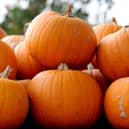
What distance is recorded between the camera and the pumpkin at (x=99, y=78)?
144 cm

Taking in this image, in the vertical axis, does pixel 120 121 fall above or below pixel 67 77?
below

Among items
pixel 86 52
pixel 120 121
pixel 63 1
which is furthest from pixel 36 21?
pixel 63 1

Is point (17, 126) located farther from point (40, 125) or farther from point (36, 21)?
point (36, 21)

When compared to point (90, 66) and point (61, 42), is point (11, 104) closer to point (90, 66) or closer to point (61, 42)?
point (61, 42)

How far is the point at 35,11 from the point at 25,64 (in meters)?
5.77

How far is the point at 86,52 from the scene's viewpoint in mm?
1380

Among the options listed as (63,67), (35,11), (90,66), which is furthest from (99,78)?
(35,11)

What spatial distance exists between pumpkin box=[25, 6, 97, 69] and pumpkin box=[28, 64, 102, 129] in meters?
0.08

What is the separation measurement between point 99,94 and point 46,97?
7.5 inches

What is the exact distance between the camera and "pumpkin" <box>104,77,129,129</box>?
1234 millimetres

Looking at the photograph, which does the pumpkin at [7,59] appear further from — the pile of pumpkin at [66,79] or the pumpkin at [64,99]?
the pumpkin at [64,99]

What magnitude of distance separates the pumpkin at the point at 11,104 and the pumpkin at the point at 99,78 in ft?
1.05

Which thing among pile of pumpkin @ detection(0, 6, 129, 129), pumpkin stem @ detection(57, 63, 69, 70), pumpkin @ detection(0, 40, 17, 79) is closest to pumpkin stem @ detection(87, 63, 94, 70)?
pile of pumpkin @ detection(0, 6, 129, 129)

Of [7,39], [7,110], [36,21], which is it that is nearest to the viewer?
[7,110]
